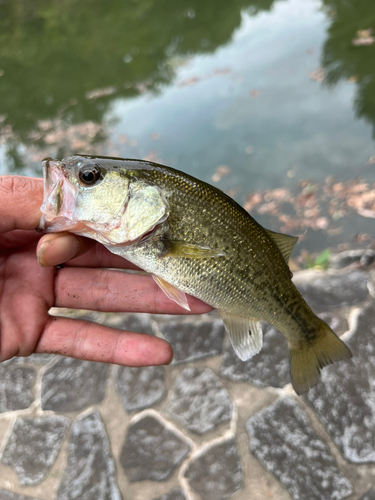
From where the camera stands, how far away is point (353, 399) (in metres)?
2.98

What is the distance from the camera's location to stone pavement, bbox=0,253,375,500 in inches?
112

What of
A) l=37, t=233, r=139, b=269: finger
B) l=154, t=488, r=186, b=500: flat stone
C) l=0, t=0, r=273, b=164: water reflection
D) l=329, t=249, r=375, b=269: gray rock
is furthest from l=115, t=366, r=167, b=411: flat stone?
l=0, t=0, r=273, b=164: water reflection

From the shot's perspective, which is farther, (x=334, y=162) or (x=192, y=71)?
(x=192, y=71)

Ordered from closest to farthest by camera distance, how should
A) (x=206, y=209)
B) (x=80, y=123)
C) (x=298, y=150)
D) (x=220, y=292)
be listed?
(x=206, y=209) < (x=220, y=292) < (x=298, y=150) < (x=80, y=123)

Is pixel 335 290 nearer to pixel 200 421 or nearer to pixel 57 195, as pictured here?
pixel 200 421

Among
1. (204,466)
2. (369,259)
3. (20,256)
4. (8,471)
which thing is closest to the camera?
(20,256)

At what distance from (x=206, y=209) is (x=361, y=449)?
2.48 metres

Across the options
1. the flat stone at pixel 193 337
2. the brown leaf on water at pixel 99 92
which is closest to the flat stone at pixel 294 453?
the flat stone at pixel 193 337

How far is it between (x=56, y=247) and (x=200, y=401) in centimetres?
232

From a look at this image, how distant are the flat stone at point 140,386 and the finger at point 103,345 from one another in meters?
1.22

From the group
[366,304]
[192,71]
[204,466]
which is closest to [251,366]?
[204,466]

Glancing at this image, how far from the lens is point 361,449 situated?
2.77 meters

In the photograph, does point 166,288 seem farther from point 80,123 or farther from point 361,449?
point 80,123

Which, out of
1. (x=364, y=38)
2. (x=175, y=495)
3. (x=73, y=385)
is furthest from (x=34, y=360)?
(x=364, y=38)
